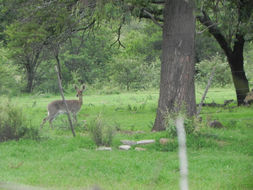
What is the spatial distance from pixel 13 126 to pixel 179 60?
5.06 meters

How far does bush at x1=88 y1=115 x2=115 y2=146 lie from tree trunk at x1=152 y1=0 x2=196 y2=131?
2.34m

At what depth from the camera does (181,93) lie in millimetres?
11414

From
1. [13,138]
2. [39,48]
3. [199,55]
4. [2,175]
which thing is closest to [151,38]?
[199,55]

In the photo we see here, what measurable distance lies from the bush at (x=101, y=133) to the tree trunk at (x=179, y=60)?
7.66 feet

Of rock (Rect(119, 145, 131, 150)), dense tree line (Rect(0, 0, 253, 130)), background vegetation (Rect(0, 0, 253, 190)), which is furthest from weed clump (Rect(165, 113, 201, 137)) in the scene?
rock (Rect(119, 145, 131, 150))

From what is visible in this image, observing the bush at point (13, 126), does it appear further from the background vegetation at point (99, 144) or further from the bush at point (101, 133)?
the bush at point (101, 133)

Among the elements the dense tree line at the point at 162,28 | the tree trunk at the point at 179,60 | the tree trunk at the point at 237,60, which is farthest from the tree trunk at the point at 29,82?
the tree trunk at the point at 179,60

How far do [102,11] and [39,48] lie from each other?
3.87 meters

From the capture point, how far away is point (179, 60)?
11492mm

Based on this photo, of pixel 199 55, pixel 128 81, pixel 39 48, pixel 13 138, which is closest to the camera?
pixel 13 138

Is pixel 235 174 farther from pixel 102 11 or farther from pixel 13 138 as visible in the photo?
pixel 102 11

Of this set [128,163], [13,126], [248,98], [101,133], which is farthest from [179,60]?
[248,98]

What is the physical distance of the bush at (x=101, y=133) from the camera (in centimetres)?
958

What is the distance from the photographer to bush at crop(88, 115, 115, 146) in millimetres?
9578
